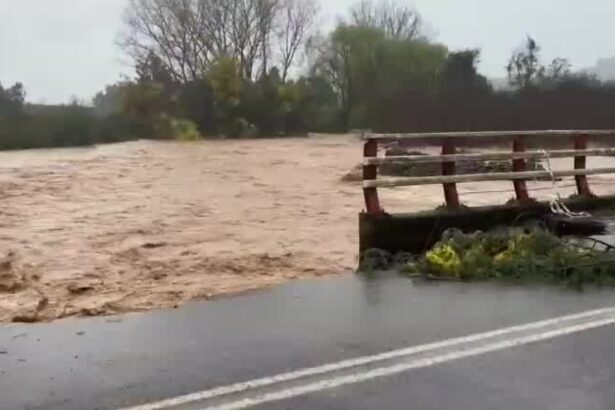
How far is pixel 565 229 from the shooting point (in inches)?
445

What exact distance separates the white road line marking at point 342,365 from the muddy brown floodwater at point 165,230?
2788mm

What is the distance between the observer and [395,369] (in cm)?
540

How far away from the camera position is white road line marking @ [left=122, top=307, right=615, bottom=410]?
4.84m

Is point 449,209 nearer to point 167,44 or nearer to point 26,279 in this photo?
point 26,279

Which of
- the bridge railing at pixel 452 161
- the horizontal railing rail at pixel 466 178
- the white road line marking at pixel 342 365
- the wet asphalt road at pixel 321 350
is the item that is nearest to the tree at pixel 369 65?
the bridge railing at pixel 452 161

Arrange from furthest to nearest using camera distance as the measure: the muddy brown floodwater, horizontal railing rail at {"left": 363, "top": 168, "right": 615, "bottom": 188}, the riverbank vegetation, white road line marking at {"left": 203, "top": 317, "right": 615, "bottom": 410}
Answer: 1. the riverbank vegetation
2. horizontal railing rail at {"left": 363, "top": 168, "right": 615, "bottom": 188}
3. the muddy brown floodwater
4. white road line marking at {"left": 203, "top": 317, "right": 615, "bottom": 410}

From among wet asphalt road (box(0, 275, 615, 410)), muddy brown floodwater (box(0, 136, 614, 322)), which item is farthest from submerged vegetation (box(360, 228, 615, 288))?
muddy brown floodwater (box(0, 136, 614, 322))

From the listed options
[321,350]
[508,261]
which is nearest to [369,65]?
[508,261]

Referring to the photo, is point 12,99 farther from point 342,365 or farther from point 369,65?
point 342,365

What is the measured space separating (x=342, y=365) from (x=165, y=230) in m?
10.8

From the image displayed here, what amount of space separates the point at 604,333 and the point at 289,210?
13.5m

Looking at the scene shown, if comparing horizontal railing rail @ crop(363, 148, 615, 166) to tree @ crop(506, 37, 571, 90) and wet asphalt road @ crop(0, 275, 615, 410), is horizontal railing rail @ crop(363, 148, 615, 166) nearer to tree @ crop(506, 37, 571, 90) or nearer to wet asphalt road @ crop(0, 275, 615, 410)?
wet asphalt road @ crop(0, 275, 615, 410)

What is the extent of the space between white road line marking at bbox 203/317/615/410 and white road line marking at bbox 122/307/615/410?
0.16 meters

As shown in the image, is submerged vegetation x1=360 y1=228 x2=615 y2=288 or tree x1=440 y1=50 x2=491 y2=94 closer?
submerged vegetation x1=360 y1=228 x2=615 y2=288
